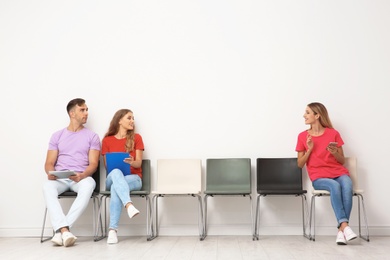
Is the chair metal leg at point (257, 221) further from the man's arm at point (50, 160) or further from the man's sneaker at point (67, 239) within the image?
the man's arm at point (50, 160)

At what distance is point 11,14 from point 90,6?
905 millimetres

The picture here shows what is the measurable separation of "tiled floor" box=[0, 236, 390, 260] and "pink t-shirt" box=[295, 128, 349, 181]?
633 millimetres

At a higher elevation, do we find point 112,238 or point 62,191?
point 62,191

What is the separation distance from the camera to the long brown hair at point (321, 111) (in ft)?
17.0

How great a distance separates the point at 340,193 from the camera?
188 inches

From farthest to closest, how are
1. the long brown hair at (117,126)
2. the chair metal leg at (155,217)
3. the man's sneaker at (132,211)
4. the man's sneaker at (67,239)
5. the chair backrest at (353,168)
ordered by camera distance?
the long brown hair at (117,126), the chair metal leg at (155,217), the chair backrest at (353,168), the man's sneaker at (132,211), the man's sneaker at (67,239)

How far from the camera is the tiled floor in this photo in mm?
4074

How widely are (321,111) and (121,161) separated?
2045mm

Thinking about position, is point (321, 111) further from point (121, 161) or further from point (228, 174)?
point (121, 161)

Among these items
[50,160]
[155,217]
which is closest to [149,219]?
[155,217]

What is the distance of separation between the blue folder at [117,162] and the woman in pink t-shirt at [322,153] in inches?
67.3

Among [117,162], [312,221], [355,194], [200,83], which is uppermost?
[200,83]

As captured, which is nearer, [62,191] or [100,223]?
[62,191]

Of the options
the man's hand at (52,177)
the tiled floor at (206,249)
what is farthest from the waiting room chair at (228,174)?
the man's hand at (52,177)
